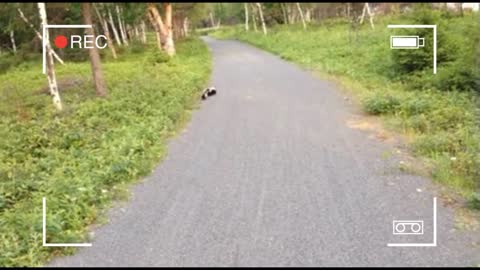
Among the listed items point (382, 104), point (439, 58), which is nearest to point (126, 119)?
point (382, 104)

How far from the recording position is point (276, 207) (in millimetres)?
5113

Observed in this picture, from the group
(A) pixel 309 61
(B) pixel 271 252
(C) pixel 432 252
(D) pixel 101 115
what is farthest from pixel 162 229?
(A) pixel 309 61

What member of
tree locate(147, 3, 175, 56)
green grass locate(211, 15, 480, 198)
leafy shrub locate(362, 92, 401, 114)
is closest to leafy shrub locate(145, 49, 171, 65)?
tree locate(147, 3, 175, 56)

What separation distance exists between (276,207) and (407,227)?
138cm

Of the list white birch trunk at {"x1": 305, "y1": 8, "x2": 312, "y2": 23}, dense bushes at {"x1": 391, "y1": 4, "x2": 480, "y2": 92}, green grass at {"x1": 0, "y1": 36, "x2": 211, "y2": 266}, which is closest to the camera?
green grass at {"x1": 0, "y1": 36, "x2": 211, "y2": 266}

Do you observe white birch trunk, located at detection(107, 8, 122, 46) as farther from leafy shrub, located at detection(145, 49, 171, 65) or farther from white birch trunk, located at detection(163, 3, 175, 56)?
leafy shrub, located at detection(145, 49, 171, 65)

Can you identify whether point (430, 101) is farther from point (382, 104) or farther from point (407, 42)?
point (407, 42)

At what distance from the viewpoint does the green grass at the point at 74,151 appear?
452 cm

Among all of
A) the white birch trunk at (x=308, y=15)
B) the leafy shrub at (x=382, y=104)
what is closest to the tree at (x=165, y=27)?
the leafy shrub at (x=382, y=104)

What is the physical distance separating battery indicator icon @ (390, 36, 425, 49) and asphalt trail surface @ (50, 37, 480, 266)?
12.7 ft

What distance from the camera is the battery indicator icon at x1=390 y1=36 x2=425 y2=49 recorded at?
36.7 feet

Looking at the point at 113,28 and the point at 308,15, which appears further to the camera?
the point at 308,15

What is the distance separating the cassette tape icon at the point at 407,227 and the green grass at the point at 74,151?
3060 millimetres

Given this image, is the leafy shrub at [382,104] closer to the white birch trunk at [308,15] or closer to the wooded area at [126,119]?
the wooded area at [126,119]
